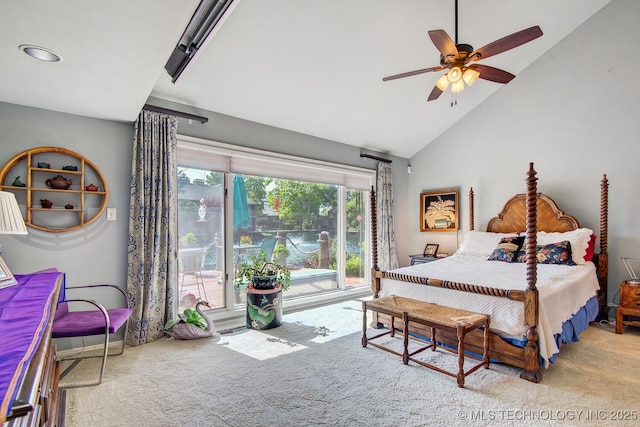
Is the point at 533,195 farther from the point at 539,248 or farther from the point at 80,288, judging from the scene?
the point at 80,288

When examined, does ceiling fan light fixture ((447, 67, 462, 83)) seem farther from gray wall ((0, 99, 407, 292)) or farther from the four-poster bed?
gray wall ((0, 99, 407, 292))

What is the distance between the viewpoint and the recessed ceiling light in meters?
1.81

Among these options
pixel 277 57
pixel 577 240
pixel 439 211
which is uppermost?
pixel 277 57

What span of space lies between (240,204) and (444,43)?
8.98 feet

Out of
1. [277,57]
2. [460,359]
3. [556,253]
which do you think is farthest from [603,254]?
[277,57]

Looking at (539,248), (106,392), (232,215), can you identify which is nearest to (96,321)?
(106,392)

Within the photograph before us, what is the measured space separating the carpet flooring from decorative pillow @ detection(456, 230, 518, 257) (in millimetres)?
1554

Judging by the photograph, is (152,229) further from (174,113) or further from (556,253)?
(556,253)

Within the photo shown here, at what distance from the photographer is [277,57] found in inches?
121

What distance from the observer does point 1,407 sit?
54 cm

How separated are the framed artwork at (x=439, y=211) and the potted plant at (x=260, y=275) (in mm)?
2855

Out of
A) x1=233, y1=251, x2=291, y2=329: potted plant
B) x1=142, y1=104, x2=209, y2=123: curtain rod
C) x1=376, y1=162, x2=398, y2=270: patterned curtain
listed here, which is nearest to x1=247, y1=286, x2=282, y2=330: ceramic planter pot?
x1=233, y1=251, x2=291, y2=329: potted plant

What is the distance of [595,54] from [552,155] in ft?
4.13

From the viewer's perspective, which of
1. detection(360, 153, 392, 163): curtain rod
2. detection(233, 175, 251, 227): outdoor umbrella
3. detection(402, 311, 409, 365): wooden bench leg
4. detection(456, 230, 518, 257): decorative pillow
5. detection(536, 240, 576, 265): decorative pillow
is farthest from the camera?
detection(360, 153, 392, 163): curtain rod
